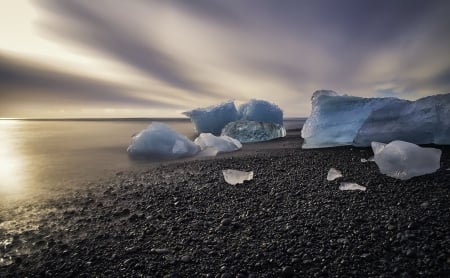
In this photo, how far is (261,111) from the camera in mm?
14992

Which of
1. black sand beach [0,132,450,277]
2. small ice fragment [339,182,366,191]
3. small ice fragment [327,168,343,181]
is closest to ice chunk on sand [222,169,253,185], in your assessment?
black sand beach [0,132,450,277]

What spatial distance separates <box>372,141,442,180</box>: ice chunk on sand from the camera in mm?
3756

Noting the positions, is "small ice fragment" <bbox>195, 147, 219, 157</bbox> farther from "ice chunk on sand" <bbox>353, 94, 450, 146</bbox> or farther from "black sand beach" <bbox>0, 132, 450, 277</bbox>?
"ice chunk on sand" <bbox>353, 94, 450, 146</bbox>

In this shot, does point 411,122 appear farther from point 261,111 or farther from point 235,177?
point 261,111

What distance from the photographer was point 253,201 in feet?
10.9

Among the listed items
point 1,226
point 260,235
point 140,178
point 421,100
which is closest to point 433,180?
point 260,235

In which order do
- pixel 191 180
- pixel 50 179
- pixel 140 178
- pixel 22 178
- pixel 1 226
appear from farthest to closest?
1. pixel 22 178
2. pixel 50 179
3. pixel 140 178
4. pixel 191 180
5. pixel 1 226

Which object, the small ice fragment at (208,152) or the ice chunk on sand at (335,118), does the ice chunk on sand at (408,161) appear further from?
the small ice fragment at (208,152)

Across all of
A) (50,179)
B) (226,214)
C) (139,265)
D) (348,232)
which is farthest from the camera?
(50,179)

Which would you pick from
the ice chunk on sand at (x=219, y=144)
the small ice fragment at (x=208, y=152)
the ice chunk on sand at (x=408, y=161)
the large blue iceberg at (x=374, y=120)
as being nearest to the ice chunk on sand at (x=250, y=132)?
the ice chunk on sand at (x=219, y=144)

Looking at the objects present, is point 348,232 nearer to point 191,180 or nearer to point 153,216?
point 153,216

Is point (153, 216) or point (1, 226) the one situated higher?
point (153, 216)

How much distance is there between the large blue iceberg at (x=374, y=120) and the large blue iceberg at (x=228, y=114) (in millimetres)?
6724

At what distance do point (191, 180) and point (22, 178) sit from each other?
4.79m
